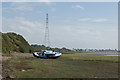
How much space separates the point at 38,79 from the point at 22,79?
1500 millimetres

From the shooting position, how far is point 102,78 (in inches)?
655

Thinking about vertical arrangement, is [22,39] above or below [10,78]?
above

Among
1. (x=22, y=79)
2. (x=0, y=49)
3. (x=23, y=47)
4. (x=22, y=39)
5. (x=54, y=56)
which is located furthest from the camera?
(x=22, y=39)

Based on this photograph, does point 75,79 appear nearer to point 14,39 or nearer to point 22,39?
point 14,39

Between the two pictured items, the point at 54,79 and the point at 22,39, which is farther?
the point at 22,39

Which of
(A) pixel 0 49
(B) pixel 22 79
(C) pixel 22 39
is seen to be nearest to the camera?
(B) pixel 22 79

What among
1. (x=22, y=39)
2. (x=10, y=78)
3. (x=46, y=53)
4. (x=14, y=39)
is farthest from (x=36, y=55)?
(x=22, y=39)

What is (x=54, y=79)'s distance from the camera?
15.9 metres

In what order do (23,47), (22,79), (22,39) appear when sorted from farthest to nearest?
(22,39) < (23,47) < (22,79)

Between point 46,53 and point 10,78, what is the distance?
26148mm

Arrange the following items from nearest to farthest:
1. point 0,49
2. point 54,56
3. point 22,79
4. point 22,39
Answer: point 22,79 < point 54,56 < point 0,49 < point 22,39

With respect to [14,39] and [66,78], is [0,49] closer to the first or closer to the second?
[14,39]

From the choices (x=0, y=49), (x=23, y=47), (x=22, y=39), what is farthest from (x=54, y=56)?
(x=22, y=39)

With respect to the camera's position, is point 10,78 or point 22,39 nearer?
point 10,78
